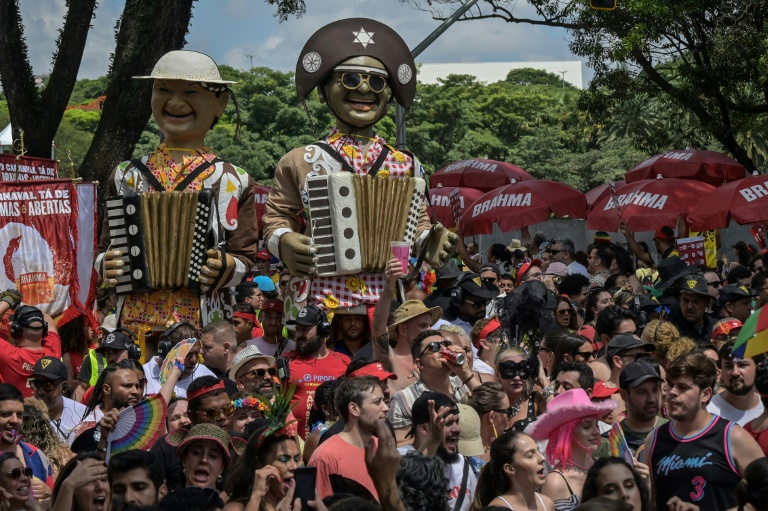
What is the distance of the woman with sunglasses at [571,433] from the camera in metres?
6.91

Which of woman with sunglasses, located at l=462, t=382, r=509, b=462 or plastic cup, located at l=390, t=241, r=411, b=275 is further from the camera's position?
plastic cup, located at l=390, t=241, r=411, b=275

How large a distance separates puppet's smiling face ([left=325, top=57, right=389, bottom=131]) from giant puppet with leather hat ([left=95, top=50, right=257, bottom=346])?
0.77 meters

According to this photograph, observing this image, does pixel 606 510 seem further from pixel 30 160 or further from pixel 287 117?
pixel 287 117

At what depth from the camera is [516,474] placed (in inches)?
245

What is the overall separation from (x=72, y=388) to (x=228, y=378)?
1714 millimetres

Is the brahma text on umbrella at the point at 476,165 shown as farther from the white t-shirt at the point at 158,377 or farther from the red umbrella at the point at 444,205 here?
the white t-shirt at the point at 158,377

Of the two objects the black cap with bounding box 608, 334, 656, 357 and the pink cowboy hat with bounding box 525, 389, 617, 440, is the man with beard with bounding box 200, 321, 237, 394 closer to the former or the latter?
the black cap with bounding box 608, 334, 656, 357

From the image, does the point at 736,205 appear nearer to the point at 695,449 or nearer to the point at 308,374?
the point at 308,374

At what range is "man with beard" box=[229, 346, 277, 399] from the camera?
332 inches

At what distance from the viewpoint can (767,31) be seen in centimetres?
1825

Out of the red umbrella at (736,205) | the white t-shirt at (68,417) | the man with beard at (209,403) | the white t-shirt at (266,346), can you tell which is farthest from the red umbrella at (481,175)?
the man with beard at (209,403)

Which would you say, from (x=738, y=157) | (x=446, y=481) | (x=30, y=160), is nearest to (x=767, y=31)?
(x=738, y=157)

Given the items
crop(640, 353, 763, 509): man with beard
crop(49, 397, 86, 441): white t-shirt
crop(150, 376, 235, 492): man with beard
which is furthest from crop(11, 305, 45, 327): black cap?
crop(640, 353, 763, 509): man with beard

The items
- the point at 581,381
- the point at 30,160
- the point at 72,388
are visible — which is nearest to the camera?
the point at 581,381
